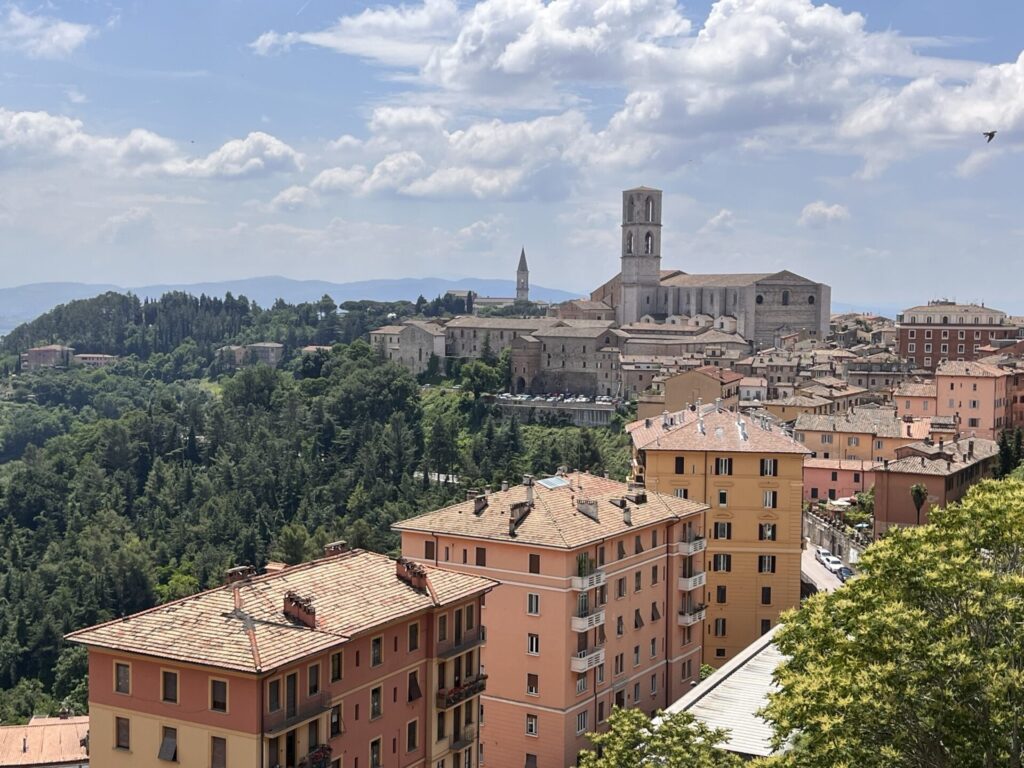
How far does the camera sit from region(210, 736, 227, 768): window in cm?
1955

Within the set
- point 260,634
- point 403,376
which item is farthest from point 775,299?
point 260,634

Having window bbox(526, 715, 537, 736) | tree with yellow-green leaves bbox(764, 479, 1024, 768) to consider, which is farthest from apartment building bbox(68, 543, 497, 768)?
tree with yellow-green leaves bbox(764, 479, 1024, 768)

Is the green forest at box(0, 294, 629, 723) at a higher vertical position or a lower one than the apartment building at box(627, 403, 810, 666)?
lower

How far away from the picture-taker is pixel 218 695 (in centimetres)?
1955

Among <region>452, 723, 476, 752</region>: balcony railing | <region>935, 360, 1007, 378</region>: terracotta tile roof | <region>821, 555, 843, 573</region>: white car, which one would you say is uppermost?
<region>935, 360, 1007, 378</region>: terracotta tile roof

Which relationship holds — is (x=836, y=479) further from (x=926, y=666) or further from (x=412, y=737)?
(x=926, y=666)

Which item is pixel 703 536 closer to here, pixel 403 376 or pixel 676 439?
pixel 676 439

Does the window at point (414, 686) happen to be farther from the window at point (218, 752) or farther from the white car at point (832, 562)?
the white car at point (832, 562)

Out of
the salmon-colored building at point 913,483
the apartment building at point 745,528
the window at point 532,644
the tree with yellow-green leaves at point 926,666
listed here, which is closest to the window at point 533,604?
the window at point 532,644

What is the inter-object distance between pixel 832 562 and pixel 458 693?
26818 mm

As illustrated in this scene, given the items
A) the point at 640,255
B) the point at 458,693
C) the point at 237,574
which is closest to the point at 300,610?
the point at 237,574

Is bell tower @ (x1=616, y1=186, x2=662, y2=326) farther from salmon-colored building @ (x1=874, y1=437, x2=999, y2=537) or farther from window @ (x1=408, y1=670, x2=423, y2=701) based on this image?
window @ (x1=408, y1=670, x2=423, y2=701)

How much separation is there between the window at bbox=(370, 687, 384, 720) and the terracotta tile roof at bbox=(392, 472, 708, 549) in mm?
7649

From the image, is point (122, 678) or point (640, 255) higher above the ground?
point (640, 255)
